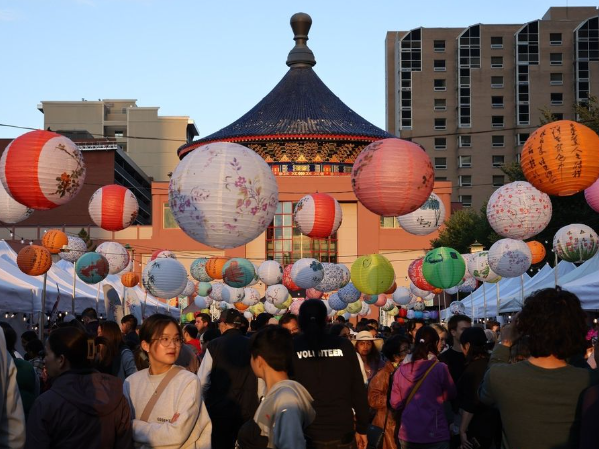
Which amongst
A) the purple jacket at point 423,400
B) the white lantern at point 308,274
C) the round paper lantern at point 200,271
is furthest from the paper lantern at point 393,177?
the round paper lantern at point 200,271

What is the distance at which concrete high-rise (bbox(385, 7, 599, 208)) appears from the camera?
81312mm

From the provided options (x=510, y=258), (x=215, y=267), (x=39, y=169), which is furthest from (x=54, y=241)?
(x=39, y=169)

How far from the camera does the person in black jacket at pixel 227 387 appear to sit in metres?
7.66

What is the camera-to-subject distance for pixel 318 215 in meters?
17.4

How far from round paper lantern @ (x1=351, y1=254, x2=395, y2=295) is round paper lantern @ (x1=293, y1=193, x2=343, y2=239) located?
2.14m

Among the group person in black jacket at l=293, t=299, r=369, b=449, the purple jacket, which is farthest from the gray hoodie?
the purple jacket

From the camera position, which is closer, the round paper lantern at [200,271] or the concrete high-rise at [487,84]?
the round paper lantern at [200,271]

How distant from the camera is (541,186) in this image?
441 inches

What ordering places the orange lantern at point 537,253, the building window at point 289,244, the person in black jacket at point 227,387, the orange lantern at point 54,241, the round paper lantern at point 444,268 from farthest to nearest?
the building window at point 289,244 < the orange lantern at point 537,253 < the orange lantern at point 54,241 < the round paper lantern at point 444,268 < the person in black jacket at point 227,387

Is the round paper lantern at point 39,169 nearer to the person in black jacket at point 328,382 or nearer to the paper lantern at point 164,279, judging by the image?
the person in black jacket at point 328,382

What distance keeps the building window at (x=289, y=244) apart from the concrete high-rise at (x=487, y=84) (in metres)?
29.2

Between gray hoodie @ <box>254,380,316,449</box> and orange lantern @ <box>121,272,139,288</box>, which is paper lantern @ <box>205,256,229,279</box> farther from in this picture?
gray hoodie @ <box>254,380,316,449</box>

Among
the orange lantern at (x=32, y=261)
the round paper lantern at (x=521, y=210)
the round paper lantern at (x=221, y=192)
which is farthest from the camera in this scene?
the orange lantern at (x=32, y=261)

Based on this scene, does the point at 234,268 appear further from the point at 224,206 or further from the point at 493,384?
the point at 493,384
